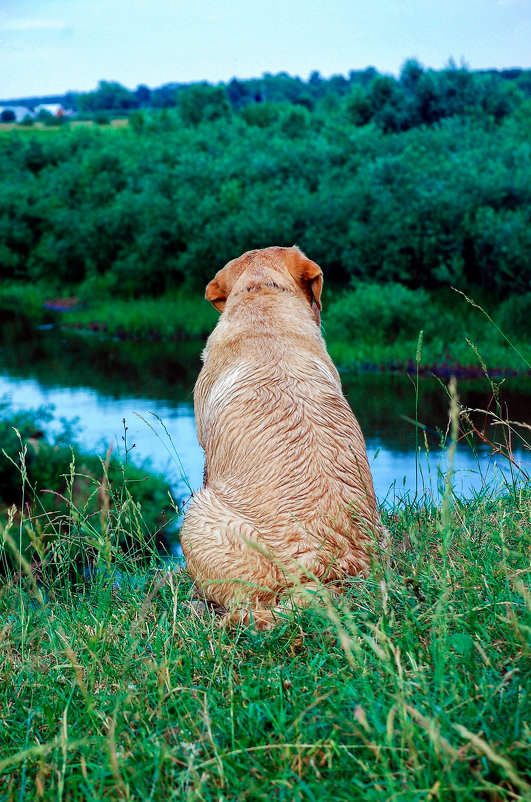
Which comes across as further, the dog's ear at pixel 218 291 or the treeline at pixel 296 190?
the treeline at pixel 296 190

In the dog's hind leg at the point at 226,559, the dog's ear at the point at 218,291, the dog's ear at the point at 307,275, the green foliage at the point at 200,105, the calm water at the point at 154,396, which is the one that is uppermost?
the green foliage at the point at 200,105

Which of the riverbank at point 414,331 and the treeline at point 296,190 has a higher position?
the treeline at point 296,190

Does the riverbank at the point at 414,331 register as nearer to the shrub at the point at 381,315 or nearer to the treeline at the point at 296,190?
the shrub at the point at 381,315

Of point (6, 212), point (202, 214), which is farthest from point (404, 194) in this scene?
point (6, 212)

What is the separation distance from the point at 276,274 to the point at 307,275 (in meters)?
0.24

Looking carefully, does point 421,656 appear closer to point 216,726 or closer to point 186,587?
point 216,726

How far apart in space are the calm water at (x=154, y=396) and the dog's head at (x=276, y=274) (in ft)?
29.7

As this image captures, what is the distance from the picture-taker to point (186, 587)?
4.04 m

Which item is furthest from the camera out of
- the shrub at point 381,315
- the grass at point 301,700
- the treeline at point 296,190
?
the treeline at point 296,190

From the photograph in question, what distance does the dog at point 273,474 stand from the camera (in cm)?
342

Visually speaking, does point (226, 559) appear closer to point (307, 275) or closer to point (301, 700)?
point (301, 700)

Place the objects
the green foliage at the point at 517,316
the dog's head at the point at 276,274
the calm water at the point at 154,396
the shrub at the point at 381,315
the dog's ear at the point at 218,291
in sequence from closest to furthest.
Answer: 1. the dog's head at the point at 276,274
2. the dog's ear at the point at 218,291
3. the calm water at the point at 154,396
4. the green foliage at the point at 517,316
5. the shrub at the point at 381,315

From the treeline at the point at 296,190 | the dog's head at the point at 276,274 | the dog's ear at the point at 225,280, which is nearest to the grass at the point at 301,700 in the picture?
the dog's head at the point at 276,274

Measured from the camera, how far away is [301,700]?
249cm
